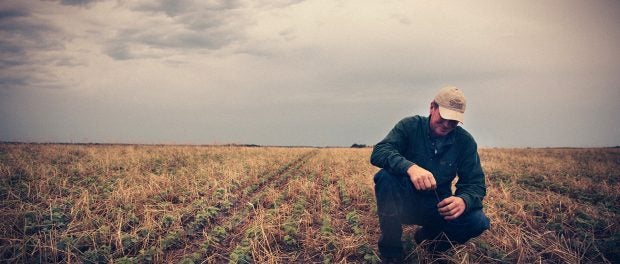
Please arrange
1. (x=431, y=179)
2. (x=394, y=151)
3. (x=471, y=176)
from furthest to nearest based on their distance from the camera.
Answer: (x=471, y=176) < (x=394, y=151) < (x=431, y=179)

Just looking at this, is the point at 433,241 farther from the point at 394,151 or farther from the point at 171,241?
the point at 171,241

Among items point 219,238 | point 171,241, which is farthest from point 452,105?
point 171,241

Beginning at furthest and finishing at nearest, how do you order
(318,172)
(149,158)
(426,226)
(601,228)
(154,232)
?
(149,158), (318,172), (601,228), (154,232), (426,226)

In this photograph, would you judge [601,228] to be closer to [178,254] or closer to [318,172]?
[178,254]

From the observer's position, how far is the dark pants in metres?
3.40

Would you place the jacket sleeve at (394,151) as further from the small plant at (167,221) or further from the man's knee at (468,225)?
the small plant at (167,221)

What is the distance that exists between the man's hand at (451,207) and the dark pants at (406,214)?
242 mm

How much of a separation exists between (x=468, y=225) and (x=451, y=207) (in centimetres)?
48

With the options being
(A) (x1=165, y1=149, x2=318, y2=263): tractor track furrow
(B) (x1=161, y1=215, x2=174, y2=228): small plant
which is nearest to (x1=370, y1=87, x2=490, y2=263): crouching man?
(A) (x1=165, y1=149, x2=318, y2=263): tractor track furrow

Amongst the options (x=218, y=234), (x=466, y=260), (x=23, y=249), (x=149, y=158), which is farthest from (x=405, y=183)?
(x=149, y=158)

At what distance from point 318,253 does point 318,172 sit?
24.9ft

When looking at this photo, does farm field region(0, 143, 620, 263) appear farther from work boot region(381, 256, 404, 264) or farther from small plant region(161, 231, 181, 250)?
work boot region(381, 256, 404, 264)

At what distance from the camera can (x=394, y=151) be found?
3.56 m

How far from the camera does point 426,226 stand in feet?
12.8
